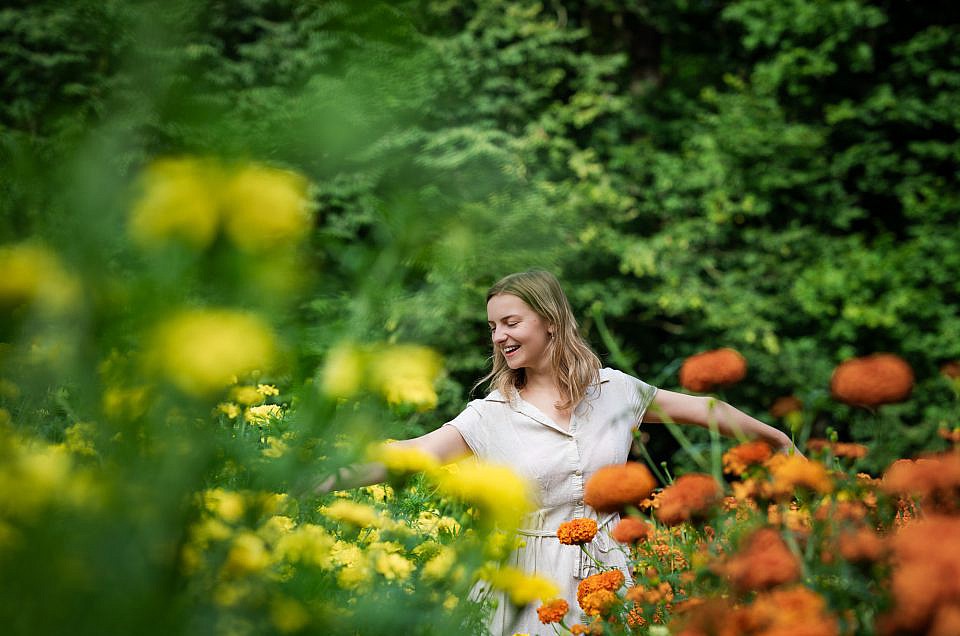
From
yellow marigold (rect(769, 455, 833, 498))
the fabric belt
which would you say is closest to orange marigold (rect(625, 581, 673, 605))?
yellow marigold (rect(769, 455, 833, 498))

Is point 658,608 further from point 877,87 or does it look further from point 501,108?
point 877,87

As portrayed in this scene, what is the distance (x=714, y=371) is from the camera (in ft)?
4.00

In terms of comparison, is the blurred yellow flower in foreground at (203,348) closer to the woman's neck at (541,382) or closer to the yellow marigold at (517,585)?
the yellow marigold at (517,585)

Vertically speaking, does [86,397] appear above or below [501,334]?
above

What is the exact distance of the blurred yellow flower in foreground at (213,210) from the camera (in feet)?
2.07

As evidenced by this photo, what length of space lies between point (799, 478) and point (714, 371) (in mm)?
252

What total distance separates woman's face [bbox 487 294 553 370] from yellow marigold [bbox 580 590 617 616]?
3.04 feet

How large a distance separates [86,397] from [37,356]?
0.41ft

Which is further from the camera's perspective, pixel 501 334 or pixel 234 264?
pixel 501 334

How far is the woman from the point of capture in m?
1.96

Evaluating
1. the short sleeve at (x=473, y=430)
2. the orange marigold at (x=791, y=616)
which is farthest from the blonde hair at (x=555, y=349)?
the orange marigold at (x=791, y=616)

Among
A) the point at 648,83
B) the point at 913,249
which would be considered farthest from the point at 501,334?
the point at 648,83

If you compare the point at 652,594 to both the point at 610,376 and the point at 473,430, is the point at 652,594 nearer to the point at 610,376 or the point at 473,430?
the point at 473,430

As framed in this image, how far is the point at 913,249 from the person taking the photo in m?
6.98
